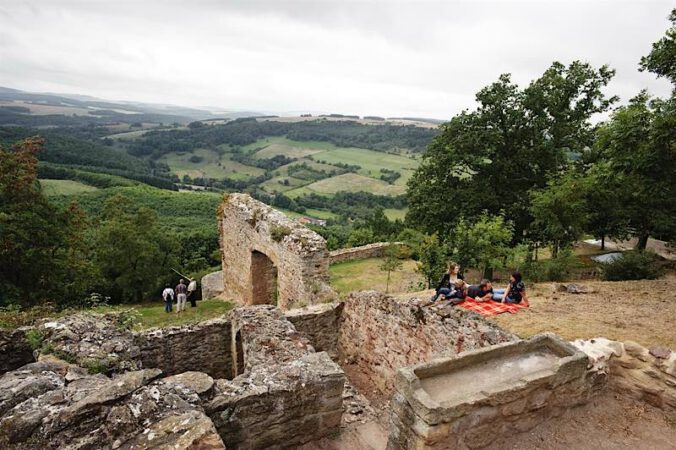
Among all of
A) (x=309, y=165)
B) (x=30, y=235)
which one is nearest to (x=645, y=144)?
(x=30, y=235)

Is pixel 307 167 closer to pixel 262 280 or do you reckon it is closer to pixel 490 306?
pixel 262 280

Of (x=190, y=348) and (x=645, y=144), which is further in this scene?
(x=645, y=144)

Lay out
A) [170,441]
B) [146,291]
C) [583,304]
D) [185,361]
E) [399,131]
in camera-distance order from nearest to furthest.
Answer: [170,441], [185,361], [583,304], [146,291], [399,131]

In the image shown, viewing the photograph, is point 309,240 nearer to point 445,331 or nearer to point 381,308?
point 381,308

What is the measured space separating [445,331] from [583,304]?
4696 mm

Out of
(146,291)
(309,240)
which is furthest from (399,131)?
(309,240)

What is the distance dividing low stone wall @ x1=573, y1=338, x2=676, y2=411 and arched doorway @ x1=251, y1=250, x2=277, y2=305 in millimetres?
9887

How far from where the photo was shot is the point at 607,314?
8.52 m

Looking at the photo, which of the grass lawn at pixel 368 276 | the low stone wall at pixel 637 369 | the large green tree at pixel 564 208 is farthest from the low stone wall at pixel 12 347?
the large green tree at pixel 564 208

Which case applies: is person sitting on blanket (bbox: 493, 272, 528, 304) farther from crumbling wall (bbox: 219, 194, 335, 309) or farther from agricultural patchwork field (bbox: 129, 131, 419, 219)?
agricultural patchwork field (bbox: 129, 131, 419, 219)

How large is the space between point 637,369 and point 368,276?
54.7 ft

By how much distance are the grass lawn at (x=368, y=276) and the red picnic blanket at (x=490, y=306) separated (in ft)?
30.3

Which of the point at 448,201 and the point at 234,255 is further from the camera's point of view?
the point at 448,201

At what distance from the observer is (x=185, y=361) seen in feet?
24.1
